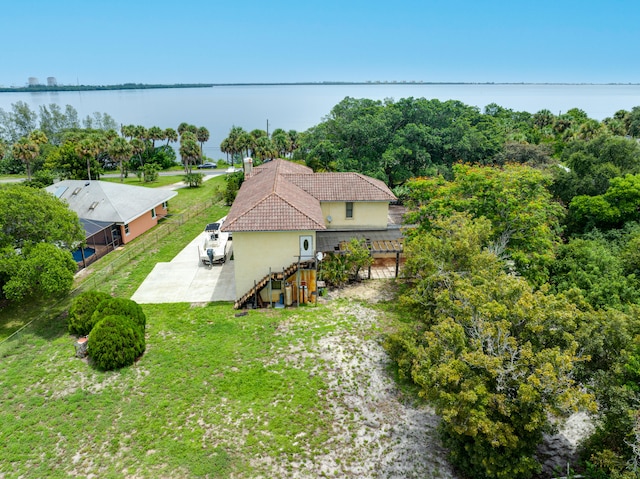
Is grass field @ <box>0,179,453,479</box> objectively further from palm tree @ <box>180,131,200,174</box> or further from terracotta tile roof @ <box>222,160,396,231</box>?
palm tree @ <box>180,131,200,174</box>

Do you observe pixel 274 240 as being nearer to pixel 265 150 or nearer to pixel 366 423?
pixel 366 423

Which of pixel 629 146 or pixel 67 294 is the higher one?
pixel 629 146

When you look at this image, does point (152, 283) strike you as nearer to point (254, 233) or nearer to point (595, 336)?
point (254, 233)

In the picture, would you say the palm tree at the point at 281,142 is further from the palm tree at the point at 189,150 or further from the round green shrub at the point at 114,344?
the round green shrub at the point at 114,344

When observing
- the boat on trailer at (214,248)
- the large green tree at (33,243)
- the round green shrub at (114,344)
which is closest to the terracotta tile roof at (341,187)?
the boat on trailer at (214,248)

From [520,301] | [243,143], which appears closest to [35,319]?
[520,301]

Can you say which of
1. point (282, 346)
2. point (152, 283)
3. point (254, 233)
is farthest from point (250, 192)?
point (282, 346)
